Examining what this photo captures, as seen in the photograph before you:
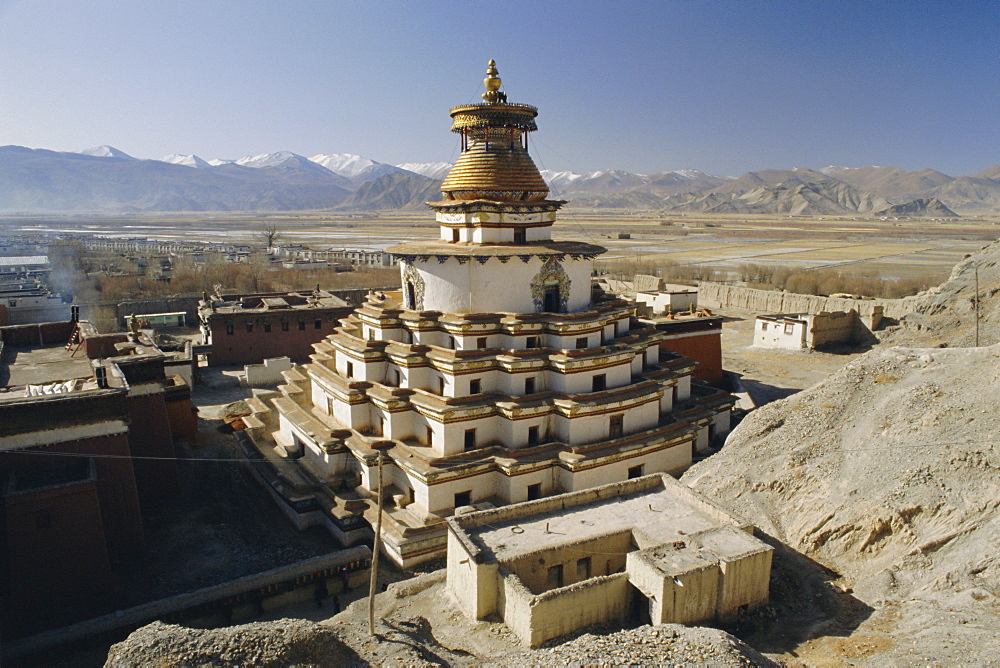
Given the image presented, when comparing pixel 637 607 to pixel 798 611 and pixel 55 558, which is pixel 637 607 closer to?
pixel 798 611

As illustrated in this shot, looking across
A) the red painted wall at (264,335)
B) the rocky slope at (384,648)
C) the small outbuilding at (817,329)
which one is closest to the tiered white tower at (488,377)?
the rocky slope at (384,648)

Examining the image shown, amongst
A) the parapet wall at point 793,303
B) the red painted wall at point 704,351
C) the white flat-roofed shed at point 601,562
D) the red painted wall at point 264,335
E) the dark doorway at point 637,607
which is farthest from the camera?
the parapet wall at point 793,303

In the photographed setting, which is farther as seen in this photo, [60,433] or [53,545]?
[60,433]

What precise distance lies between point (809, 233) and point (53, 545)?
15525cm

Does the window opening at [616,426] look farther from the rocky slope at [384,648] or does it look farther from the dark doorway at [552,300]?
the rocky slope at [384,648]

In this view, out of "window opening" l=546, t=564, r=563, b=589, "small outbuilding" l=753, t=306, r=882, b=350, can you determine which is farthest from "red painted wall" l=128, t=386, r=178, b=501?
"small outbuilding" l=753, t=306, r=882, b=350

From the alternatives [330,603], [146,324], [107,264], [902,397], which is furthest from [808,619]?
[107,264]

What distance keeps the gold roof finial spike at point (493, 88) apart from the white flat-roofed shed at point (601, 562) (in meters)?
13.3

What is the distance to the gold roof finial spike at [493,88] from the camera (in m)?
21.8

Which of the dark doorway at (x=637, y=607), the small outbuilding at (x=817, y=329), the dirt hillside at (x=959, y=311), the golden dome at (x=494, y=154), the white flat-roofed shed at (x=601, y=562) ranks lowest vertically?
the dark doorway at (x=637, y=607)

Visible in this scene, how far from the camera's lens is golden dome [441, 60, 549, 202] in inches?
831

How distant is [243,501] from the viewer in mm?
21109

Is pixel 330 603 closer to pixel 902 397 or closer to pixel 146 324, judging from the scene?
pixel 902 397

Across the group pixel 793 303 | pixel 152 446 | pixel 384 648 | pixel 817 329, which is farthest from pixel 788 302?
pixel 384 648
